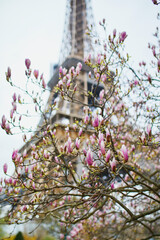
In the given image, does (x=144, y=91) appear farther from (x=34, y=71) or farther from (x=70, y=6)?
(x=70, y=6)

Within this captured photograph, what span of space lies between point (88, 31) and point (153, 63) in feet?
6.10

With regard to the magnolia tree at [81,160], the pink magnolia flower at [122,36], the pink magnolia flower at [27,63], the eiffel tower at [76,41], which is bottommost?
the magnolia tree at [81,160]

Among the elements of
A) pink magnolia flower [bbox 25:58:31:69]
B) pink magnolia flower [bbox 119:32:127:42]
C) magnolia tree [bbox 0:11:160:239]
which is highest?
pink magnolia flower [bbox 119:32:127:42]

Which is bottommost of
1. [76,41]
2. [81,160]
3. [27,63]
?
[81,160]

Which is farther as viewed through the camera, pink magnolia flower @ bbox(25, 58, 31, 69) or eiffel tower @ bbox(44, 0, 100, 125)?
eiffel tower @ bbox(44, 0, 100, 125)

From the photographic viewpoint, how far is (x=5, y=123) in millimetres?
2537

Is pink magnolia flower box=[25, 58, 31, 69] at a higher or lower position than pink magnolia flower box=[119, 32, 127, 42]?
lower

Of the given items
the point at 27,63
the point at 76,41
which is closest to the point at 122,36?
the point at 27,63

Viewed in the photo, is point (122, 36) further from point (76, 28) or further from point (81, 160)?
point (76, 28)

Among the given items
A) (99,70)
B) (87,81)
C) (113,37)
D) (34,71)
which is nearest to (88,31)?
(113,37)

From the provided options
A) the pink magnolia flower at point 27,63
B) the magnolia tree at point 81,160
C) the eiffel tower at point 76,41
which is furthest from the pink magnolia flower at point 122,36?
the eiffel tower at point 76,41

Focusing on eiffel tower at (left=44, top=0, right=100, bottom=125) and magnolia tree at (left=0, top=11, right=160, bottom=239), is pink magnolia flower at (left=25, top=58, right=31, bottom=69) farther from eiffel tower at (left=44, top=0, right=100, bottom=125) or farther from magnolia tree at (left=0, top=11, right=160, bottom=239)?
eiffel tower at (left=44, top=0, right=100, bottom=125)

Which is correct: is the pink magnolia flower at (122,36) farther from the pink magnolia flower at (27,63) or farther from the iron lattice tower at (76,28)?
the iron lattice tower at (76,28)

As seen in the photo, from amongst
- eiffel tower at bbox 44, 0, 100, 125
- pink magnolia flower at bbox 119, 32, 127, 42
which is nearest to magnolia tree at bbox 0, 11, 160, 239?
pink magnolia flower at bbox 119, 32, 127, 42
